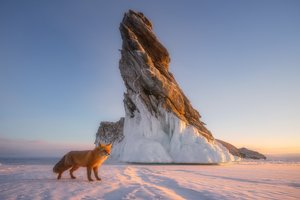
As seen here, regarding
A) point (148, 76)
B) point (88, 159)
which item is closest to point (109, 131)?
point (148, 76)

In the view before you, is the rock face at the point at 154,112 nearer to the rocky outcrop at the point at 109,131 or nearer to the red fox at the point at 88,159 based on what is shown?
the red fox at the point at 88,159

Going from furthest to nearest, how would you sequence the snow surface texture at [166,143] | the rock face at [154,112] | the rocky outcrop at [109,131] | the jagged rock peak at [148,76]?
the rocky outcrop at [109,131], the jagged rock peak at [148,76], the rock face at [154,112], the snow surface texture at [166,143]

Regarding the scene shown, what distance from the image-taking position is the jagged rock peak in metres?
28.0

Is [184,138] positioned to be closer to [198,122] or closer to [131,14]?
[198,122]

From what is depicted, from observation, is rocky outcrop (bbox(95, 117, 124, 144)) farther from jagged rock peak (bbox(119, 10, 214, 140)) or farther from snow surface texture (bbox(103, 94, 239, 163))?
snow surface texture (bbox(103, 94, 239, 163))

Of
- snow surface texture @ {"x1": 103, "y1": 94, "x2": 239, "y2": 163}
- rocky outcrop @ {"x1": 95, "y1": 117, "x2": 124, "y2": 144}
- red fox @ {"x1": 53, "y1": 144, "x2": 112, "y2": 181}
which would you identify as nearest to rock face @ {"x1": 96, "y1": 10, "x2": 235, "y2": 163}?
snow surface texture @ {"x1": 103, "y1": 94, "x2": 239, "y2": 163}

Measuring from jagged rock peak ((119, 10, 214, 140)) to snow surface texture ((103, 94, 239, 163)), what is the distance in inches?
38.6

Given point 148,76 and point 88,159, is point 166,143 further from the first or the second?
point 88,159

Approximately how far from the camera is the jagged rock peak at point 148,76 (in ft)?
91.7

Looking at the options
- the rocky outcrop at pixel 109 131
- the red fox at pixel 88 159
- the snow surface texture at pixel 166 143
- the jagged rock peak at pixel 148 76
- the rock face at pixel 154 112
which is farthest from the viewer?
the rocky outcrop at pixel 109 131

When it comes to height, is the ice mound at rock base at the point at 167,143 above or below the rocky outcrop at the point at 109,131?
below

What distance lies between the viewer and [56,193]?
5684mm

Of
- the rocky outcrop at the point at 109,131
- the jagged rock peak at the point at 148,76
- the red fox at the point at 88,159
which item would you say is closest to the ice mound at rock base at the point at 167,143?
the jagged rock peak at the point at 148,76

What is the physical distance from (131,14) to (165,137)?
53.5 ft
